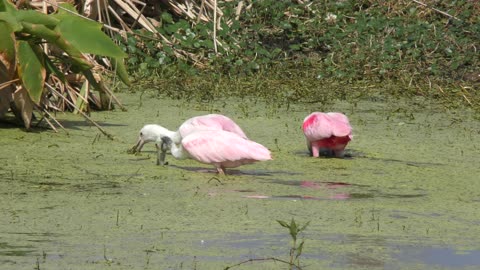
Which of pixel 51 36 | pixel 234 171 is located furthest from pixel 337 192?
pixel 51 36

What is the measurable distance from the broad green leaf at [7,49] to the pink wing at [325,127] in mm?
1423

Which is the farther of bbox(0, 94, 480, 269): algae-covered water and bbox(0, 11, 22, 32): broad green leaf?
bbox(0, 11, 22, 32): broad green leaf

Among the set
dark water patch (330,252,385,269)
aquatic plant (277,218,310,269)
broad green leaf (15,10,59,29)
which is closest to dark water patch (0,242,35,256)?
aquatic plant (277,218,310,269)

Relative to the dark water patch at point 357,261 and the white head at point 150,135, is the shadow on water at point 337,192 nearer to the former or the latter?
the white head at point 150,135

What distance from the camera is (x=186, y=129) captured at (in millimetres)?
5781

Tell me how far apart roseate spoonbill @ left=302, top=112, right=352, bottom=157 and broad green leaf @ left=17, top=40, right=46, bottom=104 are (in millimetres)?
1277

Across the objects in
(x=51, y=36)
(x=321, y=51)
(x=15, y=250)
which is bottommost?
(x=15, y=250)

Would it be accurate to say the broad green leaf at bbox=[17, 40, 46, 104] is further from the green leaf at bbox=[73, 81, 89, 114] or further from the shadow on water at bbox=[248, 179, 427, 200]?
the shadow on water at bbox=[248, 179, 427, 200]

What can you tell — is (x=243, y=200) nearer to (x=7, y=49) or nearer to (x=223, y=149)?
(x=223, y=149)

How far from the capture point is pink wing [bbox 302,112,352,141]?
591cm

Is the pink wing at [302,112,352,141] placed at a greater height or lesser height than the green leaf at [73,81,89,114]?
lesser

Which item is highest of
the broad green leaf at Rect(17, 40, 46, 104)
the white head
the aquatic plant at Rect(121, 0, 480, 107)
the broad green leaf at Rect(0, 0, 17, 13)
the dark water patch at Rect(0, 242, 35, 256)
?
the aquatic plant at Rect(121, 0, 480, 107)

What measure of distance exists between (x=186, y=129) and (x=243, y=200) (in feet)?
3.33

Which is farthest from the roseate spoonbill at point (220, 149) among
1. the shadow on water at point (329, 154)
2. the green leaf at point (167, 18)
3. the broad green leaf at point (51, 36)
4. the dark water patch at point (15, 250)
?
the green leaf at point (167, 18)
